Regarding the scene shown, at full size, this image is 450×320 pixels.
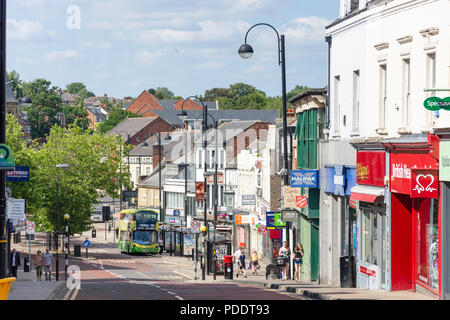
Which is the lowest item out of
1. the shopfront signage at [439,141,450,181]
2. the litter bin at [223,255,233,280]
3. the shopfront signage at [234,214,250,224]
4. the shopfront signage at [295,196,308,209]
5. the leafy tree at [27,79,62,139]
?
the litter bin at [223,255,233,280]

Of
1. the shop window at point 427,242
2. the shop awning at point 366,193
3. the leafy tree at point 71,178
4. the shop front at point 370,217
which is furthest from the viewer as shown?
the leafy tree at point 71,178

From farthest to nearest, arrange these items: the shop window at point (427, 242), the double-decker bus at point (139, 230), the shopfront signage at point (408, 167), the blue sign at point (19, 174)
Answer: the double-decker bus at point (139, 230)
the blue sign at point (19, 174)
the shop window at point (427, 242)
the shopfront signage at point (408, 167)

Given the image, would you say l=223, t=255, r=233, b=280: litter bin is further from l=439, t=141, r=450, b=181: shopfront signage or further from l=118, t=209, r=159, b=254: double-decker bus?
l=118, t=209, r=159, b=254: double-decker bus

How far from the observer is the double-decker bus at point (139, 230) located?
74.4 m

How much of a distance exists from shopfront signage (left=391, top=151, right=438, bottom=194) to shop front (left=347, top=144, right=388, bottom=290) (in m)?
1.33

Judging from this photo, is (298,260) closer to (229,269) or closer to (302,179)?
(302,179)

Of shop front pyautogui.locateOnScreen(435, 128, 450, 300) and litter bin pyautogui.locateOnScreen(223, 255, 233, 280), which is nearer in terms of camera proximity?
shop front pyautogui.locateOnScreen(435, 128, 450, 300)

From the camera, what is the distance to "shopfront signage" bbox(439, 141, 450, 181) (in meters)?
20.8

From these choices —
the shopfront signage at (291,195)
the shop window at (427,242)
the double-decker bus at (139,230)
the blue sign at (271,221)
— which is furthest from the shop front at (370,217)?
the double-decker bus at (139,230)

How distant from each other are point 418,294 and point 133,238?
180 feet

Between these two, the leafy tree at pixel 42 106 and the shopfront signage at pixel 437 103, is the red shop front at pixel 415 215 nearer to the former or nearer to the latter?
the shopfront signage at pixel 437 103

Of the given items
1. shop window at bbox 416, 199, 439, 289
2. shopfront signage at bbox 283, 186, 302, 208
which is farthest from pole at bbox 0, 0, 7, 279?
shopfront signage at bbox 283, 186, 302, 208

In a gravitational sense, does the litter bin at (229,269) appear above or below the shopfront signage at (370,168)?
below

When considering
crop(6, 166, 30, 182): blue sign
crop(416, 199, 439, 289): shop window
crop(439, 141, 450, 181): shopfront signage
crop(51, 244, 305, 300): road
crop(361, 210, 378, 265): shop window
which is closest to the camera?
crop(439, 141, 450, 181): shopfront signage
